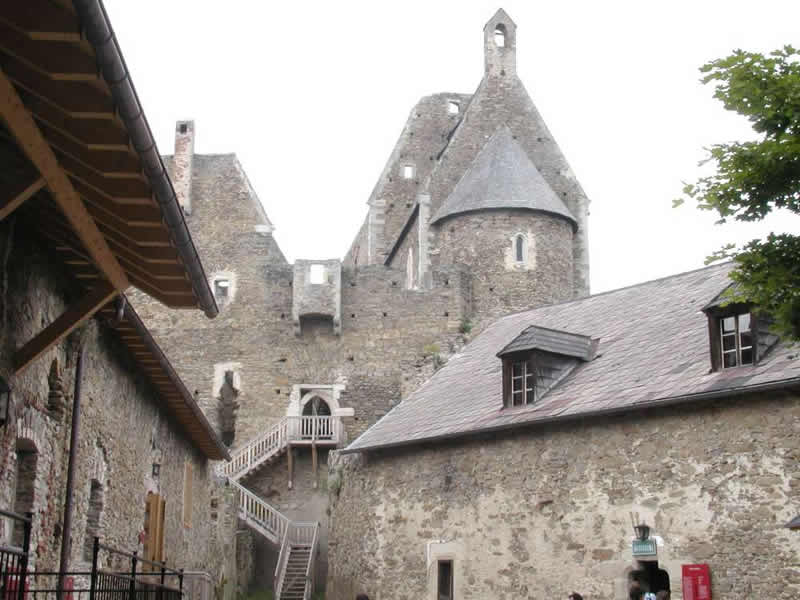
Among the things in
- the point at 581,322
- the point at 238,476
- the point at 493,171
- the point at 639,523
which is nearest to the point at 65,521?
the point at 639,523

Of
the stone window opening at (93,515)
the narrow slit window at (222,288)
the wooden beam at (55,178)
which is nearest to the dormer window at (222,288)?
the narrow slit window at (222,288)

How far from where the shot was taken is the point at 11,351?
892 centimetres

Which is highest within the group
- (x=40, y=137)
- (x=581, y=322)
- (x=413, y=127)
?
(x=413, y=127)

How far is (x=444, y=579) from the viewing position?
68.6ft

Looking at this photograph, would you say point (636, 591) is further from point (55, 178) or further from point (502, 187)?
point (502, 187)

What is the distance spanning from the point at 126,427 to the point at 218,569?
11769mm

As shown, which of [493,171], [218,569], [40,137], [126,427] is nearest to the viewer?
[40,137]

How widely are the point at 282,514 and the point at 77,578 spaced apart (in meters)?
19.5

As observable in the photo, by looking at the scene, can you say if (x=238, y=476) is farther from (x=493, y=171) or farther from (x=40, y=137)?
(x=40, y=137)

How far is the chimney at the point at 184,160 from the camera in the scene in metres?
36.2

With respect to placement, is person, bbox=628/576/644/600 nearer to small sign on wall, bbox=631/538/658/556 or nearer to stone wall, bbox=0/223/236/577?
small sign on wall, bbox=631/538/658/556

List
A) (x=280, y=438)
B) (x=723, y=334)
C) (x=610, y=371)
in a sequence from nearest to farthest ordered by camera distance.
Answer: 1. (x=723, y=334)
2. (x=610, y=371)
3. (x=280, y=438)

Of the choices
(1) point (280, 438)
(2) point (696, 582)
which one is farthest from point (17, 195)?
(1) point (280, 438)

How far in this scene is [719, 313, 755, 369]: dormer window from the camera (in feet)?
56.6
